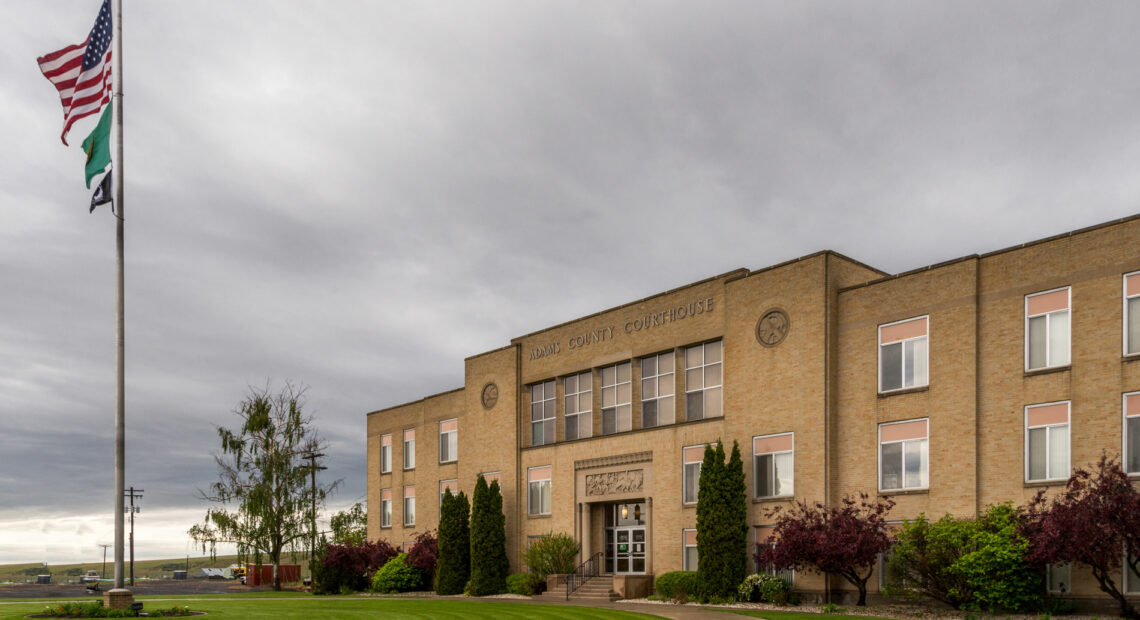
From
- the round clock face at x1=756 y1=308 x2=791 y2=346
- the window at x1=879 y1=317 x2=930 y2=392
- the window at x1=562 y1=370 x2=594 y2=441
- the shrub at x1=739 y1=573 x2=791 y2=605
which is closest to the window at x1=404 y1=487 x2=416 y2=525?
the window at x1=562 y1=370 x2=594 y2=441

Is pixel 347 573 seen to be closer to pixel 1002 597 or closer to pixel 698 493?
pixel 698 493

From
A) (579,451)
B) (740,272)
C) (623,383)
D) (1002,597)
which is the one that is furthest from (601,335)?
(1002,597)

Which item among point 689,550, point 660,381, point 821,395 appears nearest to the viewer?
point 821,395

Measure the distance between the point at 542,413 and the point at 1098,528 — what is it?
25.6 m

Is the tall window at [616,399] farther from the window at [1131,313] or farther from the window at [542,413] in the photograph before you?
the window at [1131,313]

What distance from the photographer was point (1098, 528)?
21.9 meters

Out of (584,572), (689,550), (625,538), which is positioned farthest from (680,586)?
(584,572)

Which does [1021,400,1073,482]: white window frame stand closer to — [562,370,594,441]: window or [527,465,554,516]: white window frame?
[562,370,594,441]: window

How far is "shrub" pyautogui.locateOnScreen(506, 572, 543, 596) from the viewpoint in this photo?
38938 millimetres

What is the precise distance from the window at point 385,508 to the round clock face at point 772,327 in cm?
3028

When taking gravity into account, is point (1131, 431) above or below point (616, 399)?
below

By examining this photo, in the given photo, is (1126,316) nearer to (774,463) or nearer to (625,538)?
(774,463)

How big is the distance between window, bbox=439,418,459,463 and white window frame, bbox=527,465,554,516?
25.9 feet

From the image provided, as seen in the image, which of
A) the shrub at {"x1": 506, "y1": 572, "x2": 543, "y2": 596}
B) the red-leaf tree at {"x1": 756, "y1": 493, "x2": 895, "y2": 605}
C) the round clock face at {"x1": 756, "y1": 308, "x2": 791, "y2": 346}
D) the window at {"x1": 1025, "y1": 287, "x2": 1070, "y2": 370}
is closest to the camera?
the window at {"x1": 1025, "y1": 287, "x2": 1070, "y2": 370}
